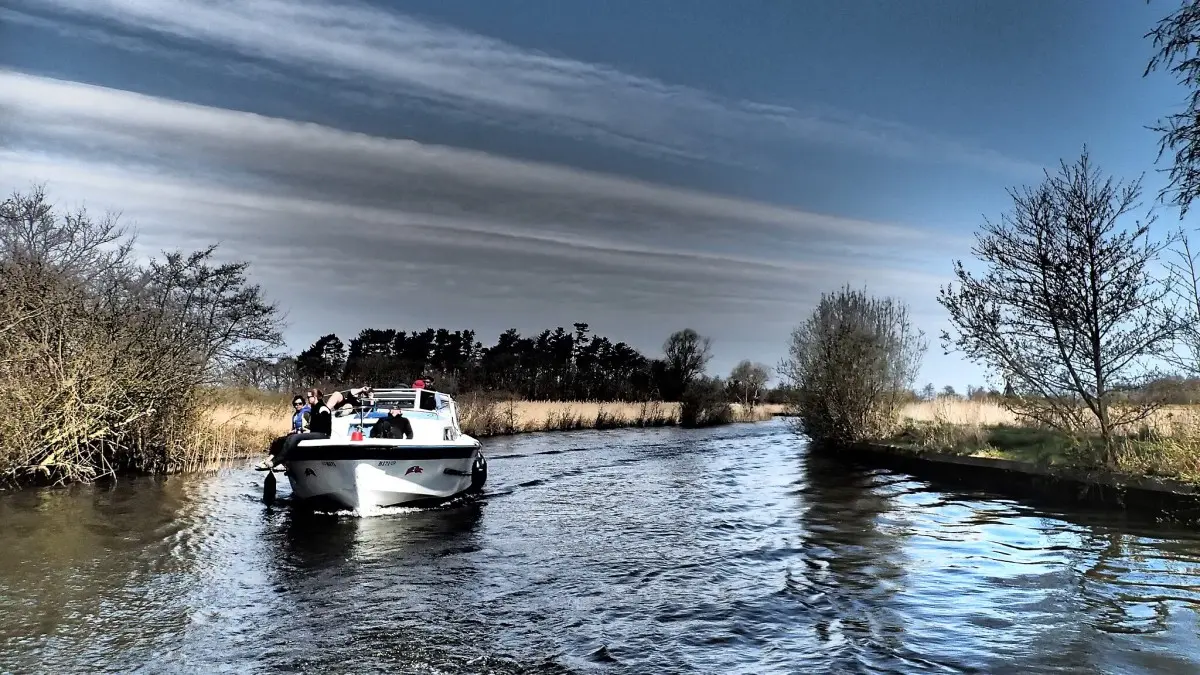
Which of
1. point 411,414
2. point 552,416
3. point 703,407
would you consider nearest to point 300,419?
point 411,414

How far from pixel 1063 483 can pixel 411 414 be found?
1189 cm

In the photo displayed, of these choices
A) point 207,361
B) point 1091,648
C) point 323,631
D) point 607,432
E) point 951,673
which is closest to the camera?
point 951,673

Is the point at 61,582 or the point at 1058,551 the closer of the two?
the point at 61,582

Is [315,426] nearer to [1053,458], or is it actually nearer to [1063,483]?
[1063,483]

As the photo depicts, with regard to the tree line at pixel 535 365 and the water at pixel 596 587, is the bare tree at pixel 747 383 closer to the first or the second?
the tree line at pixel 535 365

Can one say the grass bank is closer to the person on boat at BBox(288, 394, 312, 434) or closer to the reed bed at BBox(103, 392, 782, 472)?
the person on boat at BBox(288, 394, 312, 434)

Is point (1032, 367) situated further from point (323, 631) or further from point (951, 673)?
point (323, 631)

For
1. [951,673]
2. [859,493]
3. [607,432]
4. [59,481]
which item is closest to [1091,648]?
[951,673]

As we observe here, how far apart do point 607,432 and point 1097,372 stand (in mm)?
25852

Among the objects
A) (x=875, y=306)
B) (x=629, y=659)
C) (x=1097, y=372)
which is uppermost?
(x=875, y=306)

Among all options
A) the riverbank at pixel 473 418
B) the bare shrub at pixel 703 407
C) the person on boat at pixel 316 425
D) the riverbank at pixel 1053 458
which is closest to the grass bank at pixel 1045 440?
the riverbank at pixel 1053 458

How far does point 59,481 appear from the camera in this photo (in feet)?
50.4

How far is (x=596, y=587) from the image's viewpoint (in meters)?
8.48

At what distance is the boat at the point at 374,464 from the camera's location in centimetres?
1258
